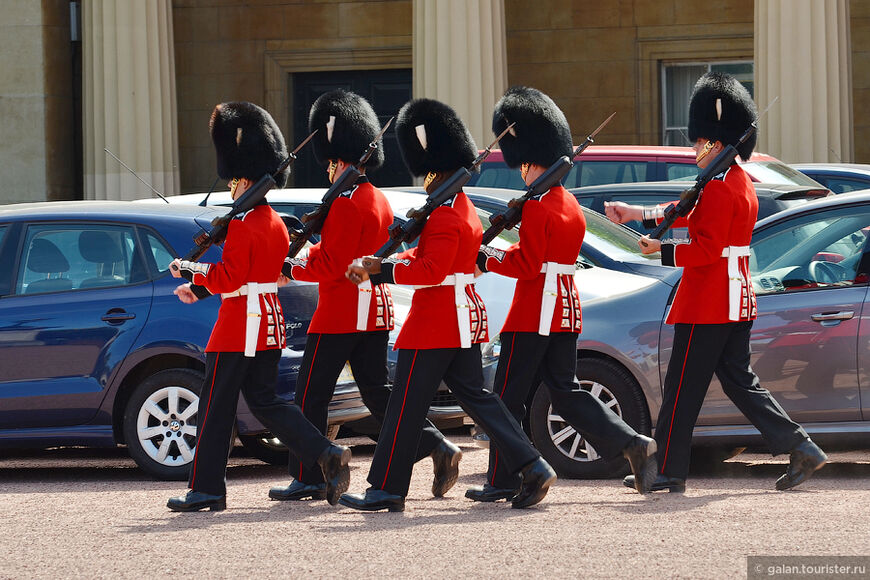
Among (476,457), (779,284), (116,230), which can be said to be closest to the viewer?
(779,284)

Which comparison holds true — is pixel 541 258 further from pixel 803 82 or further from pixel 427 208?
pixel 803 82

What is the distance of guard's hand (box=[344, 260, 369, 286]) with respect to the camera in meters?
7.28

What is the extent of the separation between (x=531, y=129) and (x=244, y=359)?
1711 millimetres

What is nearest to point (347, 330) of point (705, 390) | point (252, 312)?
point (252, 312)

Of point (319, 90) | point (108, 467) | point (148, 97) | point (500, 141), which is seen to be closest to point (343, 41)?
point (319, 90)

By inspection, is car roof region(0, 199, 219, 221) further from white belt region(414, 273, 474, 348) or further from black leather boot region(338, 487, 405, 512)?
black leather boot region(338, 487, 405, 512)

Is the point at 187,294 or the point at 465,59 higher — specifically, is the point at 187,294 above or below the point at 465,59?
below

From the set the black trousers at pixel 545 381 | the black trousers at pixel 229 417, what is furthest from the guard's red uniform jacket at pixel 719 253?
the black trousers at pixel 229 417

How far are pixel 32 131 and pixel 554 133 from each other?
559 inches

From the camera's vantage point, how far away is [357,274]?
287 inches

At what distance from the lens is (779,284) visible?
8352 mm

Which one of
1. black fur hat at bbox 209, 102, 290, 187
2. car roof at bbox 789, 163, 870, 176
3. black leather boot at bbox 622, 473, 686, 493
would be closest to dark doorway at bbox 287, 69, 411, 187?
car roof at bbox 789, 163, 870, 176

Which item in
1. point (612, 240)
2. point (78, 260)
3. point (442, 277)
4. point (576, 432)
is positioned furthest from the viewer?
point (612, 240)

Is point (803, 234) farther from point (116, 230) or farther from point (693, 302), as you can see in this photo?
point (116, 230)
